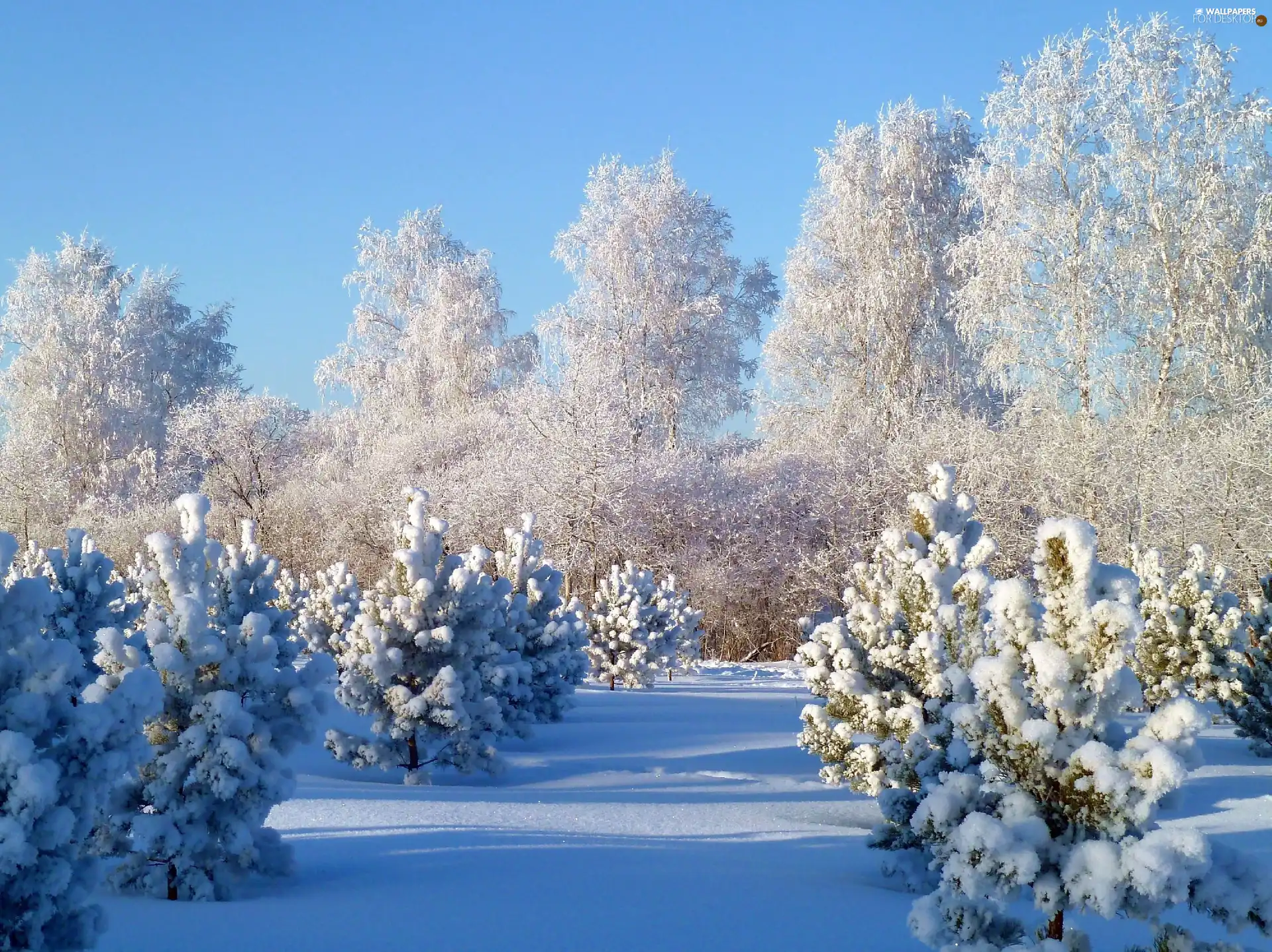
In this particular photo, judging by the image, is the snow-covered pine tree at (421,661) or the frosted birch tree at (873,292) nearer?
the snow-covered pine tree at (421,661)

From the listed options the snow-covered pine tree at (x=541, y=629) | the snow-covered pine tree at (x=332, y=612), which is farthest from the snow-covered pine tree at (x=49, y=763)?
the snow-covered pine tree at (x=332, y=612)

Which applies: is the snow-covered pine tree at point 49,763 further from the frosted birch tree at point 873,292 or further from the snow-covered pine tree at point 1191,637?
→ the frosted birch tree at point 873,292

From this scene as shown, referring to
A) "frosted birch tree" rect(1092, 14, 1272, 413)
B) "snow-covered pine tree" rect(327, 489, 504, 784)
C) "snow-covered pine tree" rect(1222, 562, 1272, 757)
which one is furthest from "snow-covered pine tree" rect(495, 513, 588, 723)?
"frosted birch tree" rect(1092, 14, 1272, 413)

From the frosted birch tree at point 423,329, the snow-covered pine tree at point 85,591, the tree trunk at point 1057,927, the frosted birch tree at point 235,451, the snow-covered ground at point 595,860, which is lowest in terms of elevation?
the snow-covered ground at point 595,860

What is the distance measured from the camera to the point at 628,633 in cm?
1573

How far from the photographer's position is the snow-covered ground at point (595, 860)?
4406 millimetres

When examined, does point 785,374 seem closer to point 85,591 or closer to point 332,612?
point 332,612

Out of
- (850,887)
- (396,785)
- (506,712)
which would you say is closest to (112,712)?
(850,887)

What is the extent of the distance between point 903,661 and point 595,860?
2.56 m

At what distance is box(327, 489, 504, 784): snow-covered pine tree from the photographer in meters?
8.50

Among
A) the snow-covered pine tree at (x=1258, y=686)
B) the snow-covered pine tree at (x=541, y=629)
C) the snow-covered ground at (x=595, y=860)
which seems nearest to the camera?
the snow-covered ground at (x=595, y=860)

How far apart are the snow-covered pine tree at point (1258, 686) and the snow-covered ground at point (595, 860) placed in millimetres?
283

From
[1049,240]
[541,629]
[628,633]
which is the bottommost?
[628,633]

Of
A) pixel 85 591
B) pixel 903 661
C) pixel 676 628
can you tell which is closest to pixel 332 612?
pixel 676 628
